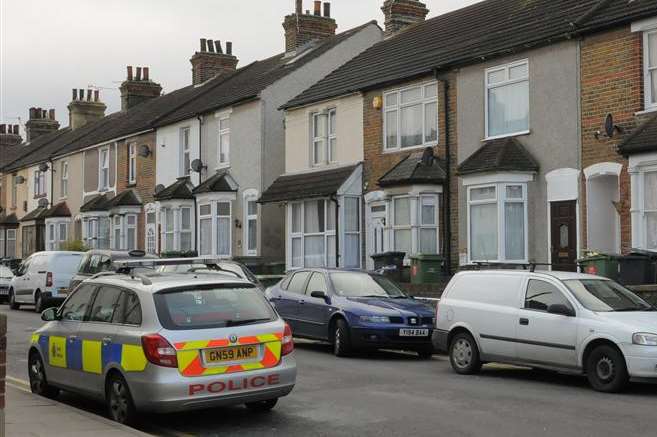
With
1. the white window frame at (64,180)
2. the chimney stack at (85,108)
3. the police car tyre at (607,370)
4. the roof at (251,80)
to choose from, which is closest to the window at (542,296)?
the police car tyre at (607,370)

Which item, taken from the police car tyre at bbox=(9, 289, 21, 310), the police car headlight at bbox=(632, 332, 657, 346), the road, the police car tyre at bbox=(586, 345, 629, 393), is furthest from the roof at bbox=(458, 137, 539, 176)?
the police car tyre at bbox=(9, 289, 21, 310)

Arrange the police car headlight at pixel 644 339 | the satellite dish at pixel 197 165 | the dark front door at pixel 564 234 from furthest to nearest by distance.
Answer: the satellite dish at pixel 197 165
the dark front door at pixel 564 234
the police car headlight at pixel 644 339

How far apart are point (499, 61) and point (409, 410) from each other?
13024 millimetres

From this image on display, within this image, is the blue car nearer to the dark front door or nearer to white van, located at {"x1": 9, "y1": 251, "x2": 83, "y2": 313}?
the dark front door

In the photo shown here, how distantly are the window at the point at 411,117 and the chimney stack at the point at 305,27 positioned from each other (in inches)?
394

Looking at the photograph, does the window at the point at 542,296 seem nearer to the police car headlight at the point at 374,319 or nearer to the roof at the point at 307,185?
the police car headlight at the point at 374,319

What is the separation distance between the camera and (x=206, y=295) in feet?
29.7

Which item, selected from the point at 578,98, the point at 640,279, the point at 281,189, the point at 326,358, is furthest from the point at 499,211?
the point at 281,189

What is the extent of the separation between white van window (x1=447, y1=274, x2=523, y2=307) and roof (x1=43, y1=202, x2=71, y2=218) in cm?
3442

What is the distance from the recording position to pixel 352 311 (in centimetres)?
1455

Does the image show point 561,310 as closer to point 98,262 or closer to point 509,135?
point 509,135

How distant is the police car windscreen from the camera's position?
8.70 metres

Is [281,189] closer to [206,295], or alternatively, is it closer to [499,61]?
[499,61]

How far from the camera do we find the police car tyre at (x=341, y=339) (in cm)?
1450
